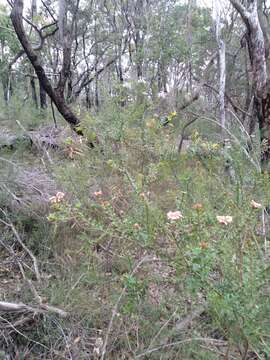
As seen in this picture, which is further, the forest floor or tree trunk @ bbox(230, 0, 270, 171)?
tree trunk @ bbox(230, 0, 270, 171)

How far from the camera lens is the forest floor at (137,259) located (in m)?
1.36

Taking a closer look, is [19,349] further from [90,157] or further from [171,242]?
→ [90,157]

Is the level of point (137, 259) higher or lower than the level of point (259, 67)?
lower

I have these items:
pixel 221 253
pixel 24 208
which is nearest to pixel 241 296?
pixel 221 253

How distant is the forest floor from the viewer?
1.36m

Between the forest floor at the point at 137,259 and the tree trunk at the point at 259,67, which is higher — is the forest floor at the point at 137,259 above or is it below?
below

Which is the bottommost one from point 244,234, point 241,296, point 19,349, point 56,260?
point 19,349

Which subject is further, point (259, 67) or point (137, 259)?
point (259, 67)

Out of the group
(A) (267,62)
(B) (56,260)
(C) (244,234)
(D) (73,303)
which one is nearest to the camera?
(C) (244,234)

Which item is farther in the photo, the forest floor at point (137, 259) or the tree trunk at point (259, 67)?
the tree trunk at point (259, 67)

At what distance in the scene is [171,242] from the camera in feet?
5.01

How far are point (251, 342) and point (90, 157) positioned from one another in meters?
2.09

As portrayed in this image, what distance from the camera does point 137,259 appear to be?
2033mm

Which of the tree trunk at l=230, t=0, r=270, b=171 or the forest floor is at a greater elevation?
the tree trunk at l=230, t=0, r=270, b=171
